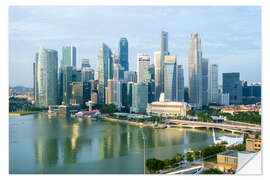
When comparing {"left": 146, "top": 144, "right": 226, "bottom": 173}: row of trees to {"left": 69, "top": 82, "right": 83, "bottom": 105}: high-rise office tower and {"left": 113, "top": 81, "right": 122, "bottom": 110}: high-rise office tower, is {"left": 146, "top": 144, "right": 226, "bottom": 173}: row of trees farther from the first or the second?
{"left": 69, "top": 82, "right": 83, "bottom": 105}: high-rise office tower

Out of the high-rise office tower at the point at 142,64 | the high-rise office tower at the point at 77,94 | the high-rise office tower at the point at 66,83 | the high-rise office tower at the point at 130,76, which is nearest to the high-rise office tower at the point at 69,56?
the high-rise office tower at the point at 66,83

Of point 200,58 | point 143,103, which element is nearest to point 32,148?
point 143,103

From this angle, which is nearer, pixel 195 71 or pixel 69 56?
pixel 195 71

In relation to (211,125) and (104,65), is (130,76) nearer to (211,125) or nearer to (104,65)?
(104,65)

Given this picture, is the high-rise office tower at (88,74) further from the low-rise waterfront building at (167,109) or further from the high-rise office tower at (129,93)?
the low-rise waterfront building at (167,109)

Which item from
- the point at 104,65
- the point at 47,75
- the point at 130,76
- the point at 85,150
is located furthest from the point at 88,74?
the point at 85,150

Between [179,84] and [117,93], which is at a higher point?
[179,84]

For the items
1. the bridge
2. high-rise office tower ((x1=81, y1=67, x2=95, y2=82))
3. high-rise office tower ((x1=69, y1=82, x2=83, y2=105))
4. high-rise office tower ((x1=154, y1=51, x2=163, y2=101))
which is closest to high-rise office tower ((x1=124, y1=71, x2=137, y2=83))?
high-rise office tower ((x1=81, y1=67, x2=95, y2=82))
